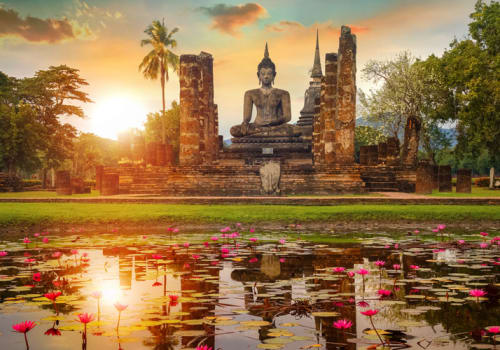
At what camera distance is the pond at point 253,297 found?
11.2 ft

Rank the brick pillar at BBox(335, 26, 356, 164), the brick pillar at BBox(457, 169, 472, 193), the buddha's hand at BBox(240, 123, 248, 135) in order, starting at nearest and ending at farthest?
the brick pillar at BBox(457, 169, 472, 193) → the brick pillar at BBox(335, 26, 356, 164) → the buddha's hand at BBox(240, 123, 248, 135)

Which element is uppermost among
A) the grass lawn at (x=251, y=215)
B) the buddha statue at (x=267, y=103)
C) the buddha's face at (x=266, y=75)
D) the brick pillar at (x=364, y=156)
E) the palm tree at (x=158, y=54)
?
the palm tree at (x=158, y=54)

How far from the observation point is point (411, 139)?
85.9 ft

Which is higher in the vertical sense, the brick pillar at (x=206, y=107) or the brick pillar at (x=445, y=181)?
the brick pillar at (x=206, y=107)

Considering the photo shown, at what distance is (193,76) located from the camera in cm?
2327

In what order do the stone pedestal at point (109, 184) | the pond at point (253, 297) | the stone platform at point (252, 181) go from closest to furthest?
the pond at point (253, 297)
the stone platform at point (252, 181)
the stone pedestal at point (109, 184)

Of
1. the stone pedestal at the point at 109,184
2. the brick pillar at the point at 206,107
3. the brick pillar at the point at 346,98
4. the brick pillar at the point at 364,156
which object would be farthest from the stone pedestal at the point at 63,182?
the brick pillar at the point at 364,156

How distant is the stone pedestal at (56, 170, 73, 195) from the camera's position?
2317 cm

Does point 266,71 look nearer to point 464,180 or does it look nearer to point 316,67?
point 464,180

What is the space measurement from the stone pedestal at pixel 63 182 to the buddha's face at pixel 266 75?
12.4 m

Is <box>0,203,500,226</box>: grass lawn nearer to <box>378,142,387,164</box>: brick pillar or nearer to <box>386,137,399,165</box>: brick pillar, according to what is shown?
<box>386,137,399,165</box>: brick pillar

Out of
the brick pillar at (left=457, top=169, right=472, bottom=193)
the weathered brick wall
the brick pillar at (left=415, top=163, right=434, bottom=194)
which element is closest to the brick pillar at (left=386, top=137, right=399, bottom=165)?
the brick pillar at (left=457, top=169, right=472, bottom=193)

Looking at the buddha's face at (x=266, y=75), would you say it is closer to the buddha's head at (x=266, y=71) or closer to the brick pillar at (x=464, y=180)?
the buddha's head at (x=266, y=71)

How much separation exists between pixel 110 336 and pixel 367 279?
2.86 m
